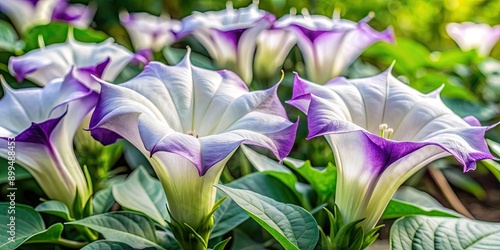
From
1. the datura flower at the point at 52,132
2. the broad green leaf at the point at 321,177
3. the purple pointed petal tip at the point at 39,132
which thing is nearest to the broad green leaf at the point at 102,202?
the datura flower at the point at 52,132

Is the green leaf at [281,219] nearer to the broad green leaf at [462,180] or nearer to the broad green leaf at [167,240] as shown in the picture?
the broad green leaf at [167,240]

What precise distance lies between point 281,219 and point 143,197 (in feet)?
0.74

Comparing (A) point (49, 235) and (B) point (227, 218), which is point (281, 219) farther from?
(A) point (49, 235)

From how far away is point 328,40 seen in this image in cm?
90

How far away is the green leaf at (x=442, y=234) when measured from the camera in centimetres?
60

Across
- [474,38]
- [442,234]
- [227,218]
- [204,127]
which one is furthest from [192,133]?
[474,38]

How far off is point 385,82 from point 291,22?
250mm

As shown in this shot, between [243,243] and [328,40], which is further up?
[328,40]

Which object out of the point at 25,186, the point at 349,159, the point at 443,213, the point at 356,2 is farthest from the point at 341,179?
the point at 356,2

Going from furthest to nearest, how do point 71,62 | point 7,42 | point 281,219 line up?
point 7,42 → point 71,62 → point 281,219

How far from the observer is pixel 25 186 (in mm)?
854

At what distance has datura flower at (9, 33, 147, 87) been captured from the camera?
743mm

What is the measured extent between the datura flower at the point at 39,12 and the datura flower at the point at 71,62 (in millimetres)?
299

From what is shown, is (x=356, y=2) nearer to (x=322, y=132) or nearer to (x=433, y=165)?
(x=433, y=165)
